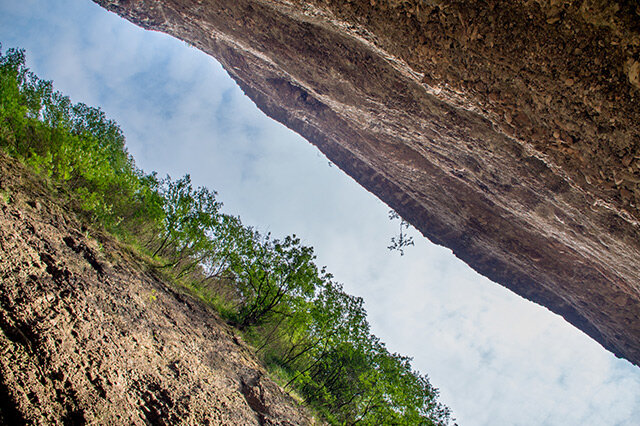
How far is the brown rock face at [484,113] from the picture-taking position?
17.1ft

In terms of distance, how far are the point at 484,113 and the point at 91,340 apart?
10.9m

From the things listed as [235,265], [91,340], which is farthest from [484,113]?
[235,265]

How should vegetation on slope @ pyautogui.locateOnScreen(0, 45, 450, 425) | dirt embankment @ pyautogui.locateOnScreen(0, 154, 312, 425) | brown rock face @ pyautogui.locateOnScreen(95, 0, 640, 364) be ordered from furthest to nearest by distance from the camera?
vegetation on slope @ pyautogui.locateOnScreen(0, 45, 450, 425) < brown rock face @ pyautogui.locateOnScreen(95, 0, 640, 364) < dirt embankment @ pyautogui.locateOnScreen(0, 154, 312, 425)

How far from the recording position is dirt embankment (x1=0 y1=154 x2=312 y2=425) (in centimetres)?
448

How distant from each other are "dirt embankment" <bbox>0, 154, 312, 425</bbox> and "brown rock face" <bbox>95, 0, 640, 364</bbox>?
29.7 ft

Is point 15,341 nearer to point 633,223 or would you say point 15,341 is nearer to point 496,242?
point 633,223

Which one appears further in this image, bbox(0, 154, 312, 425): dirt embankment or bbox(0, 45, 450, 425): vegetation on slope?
bbox(0, 45, 450, 425): vegetation on slope

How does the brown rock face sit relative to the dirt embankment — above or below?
above

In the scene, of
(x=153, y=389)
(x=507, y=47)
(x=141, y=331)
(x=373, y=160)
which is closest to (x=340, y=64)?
(x=507, y=47)

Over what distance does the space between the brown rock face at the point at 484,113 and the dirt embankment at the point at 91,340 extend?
9.05m

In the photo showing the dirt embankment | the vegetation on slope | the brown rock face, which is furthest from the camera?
the vegetation on slope

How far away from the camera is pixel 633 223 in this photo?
723cm

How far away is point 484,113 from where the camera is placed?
24.6ft

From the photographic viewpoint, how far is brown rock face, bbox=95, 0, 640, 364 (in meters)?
5.20
